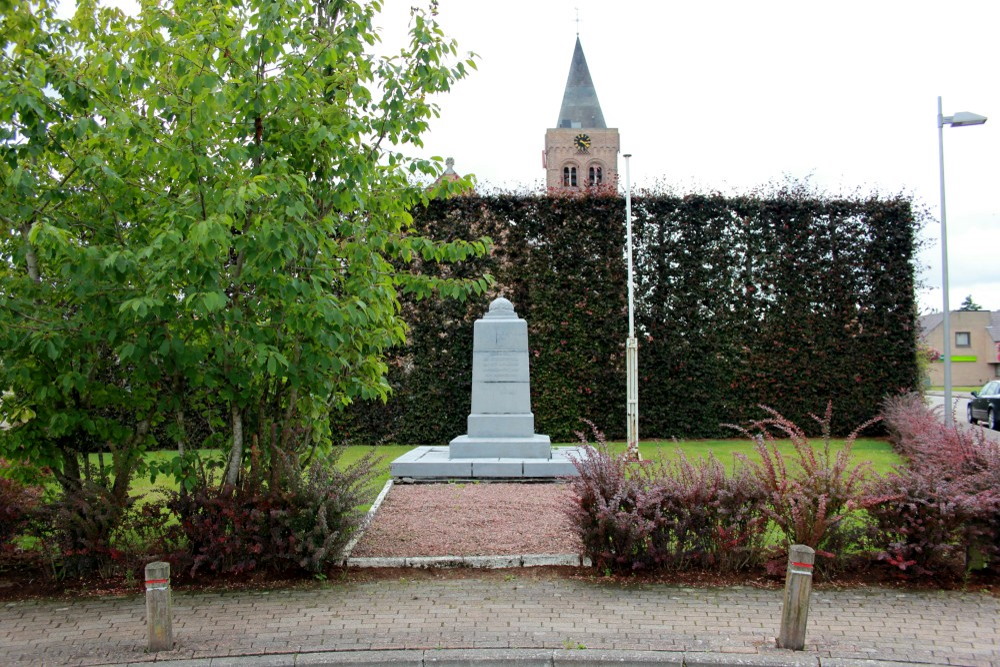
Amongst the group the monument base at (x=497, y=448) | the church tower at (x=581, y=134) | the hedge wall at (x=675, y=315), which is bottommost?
the monument base at (x=497, y=448)

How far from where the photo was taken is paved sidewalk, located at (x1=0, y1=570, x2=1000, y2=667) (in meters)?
4.83

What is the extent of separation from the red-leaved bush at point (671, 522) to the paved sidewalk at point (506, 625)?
0.32 metres

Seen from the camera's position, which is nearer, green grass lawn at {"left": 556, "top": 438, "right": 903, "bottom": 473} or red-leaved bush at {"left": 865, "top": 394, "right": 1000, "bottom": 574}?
red-leaved bush at {"left": 865, "top": 394, "right": 1000, "bottom": 574}

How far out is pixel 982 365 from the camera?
6825cm

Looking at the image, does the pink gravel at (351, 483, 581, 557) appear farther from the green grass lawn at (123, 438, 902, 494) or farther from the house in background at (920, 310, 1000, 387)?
the house in background at (920, 310, 1000, 387)

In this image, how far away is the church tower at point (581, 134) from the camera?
180 ft

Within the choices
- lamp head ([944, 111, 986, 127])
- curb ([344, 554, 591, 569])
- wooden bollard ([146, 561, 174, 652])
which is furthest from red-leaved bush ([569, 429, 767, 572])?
lamp head ([944, 111, 986, 127])

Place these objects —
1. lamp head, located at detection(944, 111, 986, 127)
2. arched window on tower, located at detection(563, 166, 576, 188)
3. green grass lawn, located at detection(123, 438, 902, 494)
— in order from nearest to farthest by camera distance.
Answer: green grass lawn, located at detection(123, 438, 902, 494) < lamp head, located at detection(944, 111, 986, 127) < arched window on tower, located at detection(563, 166, 576, 188)

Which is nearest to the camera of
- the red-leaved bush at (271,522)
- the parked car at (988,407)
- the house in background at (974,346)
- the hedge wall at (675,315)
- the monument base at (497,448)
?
the red-leaved bush at (271,522)

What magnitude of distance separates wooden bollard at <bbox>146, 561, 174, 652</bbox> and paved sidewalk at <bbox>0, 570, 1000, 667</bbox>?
82mm

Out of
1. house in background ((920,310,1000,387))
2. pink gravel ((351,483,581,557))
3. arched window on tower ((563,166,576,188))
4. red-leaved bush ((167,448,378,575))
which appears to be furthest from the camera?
house in background ((920,310,1000,387))

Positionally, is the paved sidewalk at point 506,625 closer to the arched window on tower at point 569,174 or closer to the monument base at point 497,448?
the monument base at point 497,448

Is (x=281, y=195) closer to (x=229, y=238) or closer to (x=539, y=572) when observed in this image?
(x=229, y=238)

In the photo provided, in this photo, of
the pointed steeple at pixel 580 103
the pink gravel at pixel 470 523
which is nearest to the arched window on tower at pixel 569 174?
the pointed steeple at pixel 580 103
